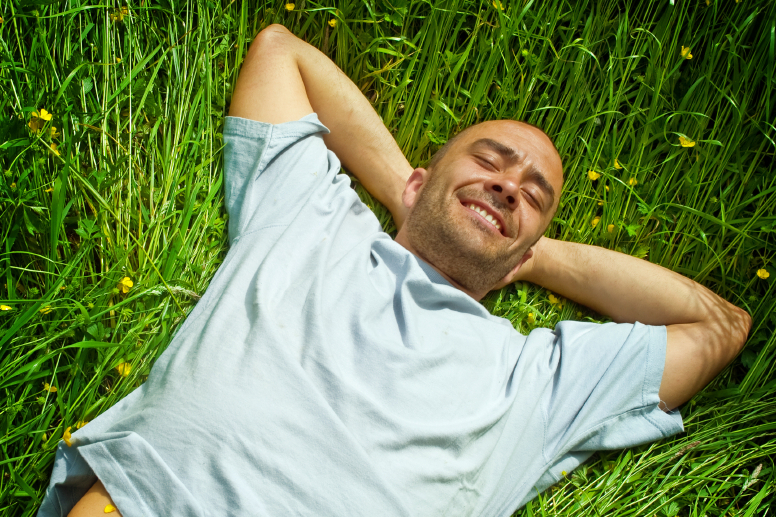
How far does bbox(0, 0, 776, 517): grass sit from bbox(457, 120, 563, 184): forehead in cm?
26

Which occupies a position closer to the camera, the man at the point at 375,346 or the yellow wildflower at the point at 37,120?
the man at the point at 375,346

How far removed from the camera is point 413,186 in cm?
246

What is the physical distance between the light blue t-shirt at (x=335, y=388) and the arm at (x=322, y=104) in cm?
13

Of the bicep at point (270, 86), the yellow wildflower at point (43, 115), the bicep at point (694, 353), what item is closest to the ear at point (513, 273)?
the bicep at point (694, 353)

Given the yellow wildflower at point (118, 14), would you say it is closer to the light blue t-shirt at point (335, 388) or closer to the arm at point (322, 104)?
the arm at point (322, 104)

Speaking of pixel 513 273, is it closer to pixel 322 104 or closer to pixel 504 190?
pixel 504 190

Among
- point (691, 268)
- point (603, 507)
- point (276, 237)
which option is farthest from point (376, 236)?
point (691, 268)

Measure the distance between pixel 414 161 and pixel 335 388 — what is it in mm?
1446

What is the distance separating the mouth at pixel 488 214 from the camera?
223 centimetres

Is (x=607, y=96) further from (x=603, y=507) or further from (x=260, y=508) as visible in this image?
(x=260, y=508)

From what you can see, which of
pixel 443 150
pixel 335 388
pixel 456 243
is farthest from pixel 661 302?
pixel 335 388

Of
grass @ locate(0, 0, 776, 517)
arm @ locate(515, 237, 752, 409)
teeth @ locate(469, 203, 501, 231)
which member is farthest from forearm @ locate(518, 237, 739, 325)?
teeth @ locate(469, 203, 501, 231)

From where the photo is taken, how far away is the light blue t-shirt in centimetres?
160

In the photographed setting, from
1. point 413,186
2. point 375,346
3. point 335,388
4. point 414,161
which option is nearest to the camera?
point 335,388
